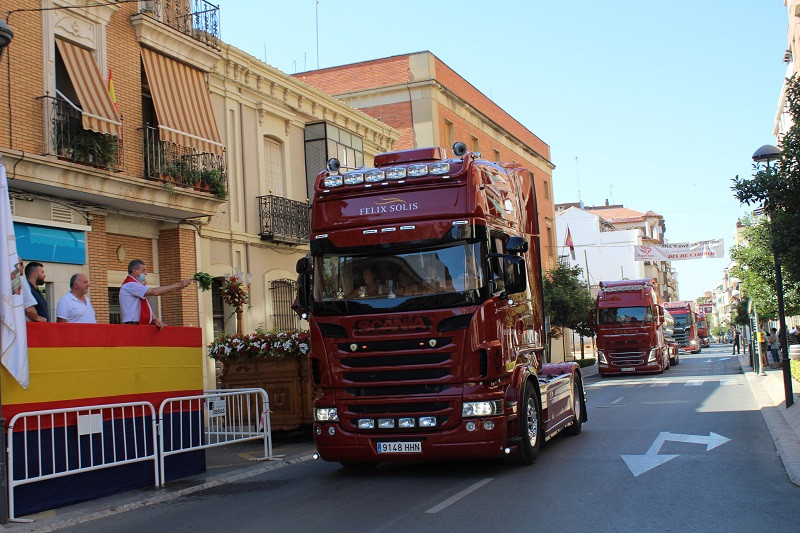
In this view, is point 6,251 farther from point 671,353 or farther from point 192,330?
point 671,353

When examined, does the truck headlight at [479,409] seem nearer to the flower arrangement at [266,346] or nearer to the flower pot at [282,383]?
the flower arrangement at [266,346]

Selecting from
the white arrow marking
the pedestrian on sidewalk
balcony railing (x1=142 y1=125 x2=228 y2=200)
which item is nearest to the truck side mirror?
the white arrow marking

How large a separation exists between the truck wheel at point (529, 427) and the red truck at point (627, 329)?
22.8 metres

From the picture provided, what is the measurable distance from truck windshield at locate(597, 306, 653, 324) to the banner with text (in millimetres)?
5020

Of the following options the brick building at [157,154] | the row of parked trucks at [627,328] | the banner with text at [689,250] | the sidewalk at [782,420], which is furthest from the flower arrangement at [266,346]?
the banner with text at [689,250]

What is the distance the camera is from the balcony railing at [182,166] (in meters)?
16.7

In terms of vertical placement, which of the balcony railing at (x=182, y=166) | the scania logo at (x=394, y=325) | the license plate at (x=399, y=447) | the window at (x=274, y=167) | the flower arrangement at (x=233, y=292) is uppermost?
the window at (x=274, y=167)

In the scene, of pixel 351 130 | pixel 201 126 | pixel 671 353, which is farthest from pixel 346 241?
pixel 671 353

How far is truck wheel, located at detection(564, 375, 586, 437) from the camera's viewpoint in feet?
43.6

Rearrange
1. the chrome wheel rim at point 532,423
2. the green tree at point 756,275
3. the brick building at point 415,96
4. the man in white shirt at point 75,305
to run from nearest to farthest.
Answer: the man in white shirt at point 75,305
the chrome wheel rim at point 532,423
the green tree at point 756,275
the brick building at point 415,96

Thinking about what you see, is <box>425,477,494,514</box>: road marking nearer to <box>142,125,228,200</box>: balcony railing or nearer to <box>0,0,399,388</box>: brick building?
<box>0,0,399,388</box>: brick building

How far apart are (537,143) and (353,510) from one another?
143 ft

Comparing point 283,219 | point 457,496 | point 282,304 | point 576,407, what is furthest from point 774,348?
point 457,496

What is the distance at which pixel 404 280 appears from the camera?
9.61 meters
